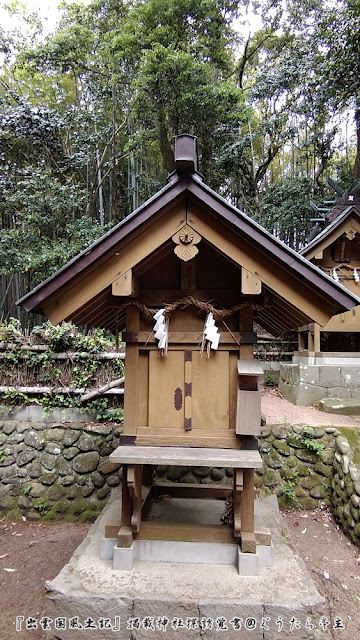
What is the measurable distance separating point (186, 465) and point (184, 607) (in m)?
1.06

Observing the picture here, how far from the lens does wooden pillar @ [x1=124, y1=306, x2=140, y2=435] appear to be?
11.4ft

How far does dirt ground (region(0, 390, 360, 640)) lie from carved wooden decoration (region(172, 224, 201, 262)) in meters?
3.08

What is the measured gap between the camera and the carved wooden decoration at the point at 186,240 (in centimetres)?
324

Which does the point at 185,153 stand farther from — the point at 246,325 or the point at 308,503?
the point at 308,503

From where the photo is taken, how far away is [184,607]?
114 inches

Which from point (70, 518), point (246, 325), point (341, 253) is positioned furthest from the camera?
point (341, 253)

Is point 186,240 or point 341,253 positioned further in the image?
point 341,253

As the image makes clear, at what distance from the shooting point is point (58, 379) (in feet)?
22.0

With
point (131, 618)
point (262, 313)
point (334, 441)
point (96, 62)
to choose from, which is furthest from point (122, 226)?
point (96, 62)

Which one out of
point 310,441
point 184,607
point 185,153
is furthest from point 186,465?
point 310,441

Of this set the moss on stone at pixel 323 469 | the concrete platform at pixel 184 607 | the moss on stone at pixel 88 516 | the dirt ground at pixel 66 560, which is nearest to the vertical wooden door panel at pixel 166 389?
the concrete platform at pixel 184 607

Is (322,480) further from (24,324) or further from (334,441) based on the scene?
(24,324)

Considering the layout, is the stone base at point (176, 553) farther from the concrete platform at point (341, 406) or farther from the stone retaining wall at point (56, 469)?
the concrete platform at point (341, 406)

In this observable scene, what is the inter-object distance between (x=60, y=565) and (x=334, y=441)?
4618 millimetres
